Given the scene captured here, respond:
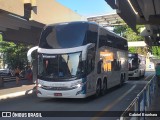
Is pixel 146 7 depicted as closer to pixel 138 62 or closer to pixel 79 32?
pixel 79 32

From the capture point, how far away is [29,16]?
79.8 feet

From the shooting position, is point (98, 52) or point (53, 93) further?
point (98, 52)

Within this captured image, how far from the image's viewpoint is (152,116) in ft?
33.9

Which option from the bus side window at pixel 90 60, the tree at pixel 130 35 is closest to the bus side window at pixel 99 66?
the bus side window at pixel 90 60

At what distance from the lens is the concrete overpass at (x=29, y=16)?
72.7 feet

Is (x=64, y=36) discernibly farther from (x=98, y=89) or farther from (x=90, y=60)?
(x=98, y=89)

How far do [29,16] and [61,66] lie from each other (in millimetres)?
9245

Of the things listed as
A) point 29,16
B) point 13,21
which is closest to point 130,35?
point 13,21

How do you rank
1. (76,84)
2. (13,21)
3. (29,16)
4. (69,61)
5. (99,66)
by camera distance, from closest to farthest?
(76,84)
(69,61)
(99,66)
(29,16)
(13,21)

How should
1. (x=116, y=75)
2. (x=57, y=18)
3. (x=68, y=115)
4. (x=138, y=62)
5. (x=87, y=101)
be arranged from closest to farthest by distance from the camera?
(x=68, y=115)
(x=87, y=101)
(x=116, y=75)
(x=57, y=18)
(x=138, y=62)

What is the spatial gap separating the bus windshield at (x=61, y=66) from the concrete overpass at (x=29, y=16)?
577 cm

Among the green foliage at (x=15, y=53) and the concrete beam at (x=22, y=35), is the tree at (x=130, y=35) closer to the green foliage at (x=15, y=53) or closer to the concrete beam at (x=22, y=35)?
the green foliage at (x=15, y=53)

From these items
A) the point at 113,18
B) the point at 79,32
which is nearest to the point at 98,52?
the point at 79,32

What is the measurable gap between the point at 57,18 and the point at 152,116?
2089cm
